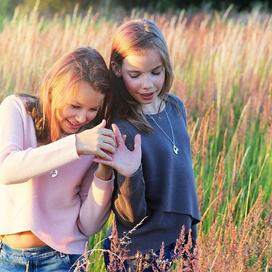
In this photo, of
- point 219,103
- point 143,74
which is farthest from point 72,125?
point 219,103

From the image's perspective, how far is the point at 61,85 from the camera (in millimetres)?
2674

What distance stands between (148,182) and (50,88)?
0.47 m

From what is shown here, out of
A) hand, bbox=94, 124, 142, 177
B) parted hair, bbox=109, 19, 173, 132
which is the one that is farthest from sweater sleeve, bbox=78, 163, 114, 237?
parted hair, bbox=109, 19, 173, 132

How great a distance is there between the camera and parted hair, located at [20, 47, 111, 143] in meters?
2.66

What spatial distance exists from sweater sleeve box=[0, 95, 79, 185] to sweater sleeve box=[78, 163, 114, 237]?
24 centimetres

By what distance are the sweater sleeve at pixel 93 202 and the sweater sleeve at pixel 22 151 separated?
242 millimetres

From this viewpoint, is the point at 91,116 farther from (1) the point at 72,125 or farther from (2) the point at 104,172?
(2) the point at 104,172

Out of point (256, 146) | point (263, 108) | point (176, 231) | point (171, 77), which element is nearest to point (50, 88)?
point (171, 77)

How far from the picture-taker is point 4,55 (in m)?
5.74

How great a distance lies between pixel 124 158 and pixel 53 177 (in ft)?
0.93

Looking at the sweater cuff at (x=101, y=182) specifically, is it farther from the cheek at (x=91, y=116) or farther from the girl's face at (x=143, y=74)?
the girl's face at (x=143, y=74)

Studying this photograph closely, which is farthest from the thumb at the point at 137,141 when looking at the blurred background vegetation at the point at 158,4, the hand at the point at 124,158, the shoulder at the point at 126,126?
the blurred background vegetation at the point at 158,4

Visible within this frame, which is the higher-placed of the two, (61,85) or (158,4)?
(158,4)

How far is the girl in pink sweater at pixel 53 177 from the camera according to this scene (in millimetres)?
2639
